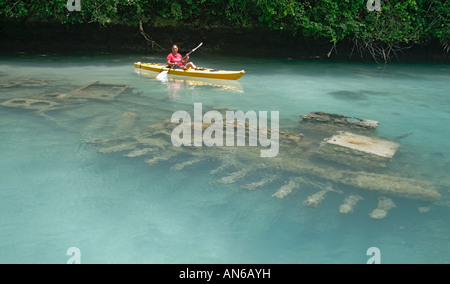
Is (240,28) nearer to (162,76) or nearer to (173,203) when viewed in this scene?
(162,76)

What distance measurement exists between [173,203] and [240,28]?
40.3 ft

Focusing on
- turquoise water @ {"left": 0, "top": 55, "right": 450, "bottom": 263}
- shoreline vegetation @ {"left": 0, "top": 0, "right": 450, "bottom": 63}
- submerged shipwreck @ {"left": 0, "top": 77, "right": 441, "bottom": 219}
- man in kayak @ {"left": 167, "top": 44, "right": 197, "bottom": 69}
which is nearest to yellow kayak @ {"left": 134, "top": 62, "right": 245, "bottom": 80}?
man in kayak @ {"left": 167, "top": 44, "right": 197, "bottom": 69}

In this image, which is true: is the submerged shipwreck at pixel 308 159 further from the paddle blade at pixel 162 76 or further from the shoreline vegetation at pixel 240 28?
the shoreline vegetation at pixel 240 28

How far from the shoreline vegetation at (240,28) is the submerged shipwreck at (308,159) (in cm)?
747

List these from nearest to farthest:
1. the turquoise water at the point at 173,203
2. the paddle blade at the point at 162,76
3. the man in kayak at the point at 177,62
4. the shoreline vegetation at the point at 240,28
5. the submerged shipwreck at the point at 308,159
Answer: the turquoise water at the point at 173,203
the submerged shipwreck at the point at 308,159
the paddle blade at the point at 162,76
the man in kayak at the point at 177,62
the shoreline vegetation at the point at 240,28

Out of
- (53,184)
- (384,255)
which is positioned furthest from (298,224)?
(53,184)

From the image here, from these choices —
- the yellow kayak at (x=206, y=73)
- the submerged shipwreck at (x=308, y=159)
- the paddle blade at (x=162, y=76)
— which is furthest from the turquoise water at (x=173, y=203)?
the paddle blade at (x=162, y=76)

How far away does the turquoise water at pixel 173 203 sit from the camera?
3434 millimetres

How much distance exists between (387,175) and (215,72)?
628cm

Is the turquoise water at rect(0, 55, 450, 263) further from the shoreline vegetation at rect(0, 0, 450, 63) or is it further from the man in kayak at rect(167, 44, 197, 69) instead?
the shoreline vegetation at rect(0, 0, 450, 63)

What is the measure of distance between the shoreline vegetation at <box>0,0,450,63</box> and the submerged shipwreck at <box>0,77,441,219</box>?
24.5 ft

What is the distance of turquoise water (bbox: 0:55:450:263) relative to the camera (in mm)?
3434

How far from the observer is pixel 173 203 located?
13.7ft
